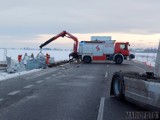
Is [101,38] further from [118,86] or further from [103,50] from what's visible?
[118,86]

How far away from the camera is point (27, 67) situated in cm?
3419

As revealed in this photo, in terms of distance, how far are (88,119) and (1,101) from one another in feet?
Answer: 12.4

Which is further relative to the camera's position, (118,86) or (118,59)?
(118,59)

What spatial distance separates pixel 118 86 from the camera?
12.1 meters

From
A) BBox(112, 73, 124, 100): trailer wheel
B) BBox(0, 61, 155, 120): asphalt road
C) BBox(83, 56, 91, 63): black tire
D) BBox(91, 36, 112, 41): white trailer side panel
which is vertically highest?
BBox(91, 36, 112, 41): white trailer side panel

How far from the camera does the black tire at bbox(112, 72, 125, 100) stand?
1158 centimetres

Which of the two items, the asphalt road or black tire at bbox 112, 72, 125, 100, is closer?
the asphalt road

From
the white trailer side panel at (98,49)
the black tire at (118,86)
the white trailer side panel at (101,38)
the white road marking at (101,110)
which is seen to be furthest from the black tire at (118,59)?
the white road marking at (101,110)

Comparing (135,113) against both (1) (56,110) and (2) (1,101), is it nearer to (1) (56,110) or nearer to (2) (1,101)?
(1) (56,110)

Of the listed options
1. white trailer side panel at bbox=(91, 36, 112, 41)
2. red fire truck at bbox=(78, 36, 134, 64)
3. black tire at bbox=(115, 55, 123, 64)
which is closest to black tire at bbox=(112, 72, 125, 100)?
black tire at bbox=(115, 55, 123, 64)

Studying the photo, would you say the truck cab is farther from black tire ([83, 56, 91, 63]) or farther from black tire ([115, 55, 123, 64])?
black tire ([83, 56, 91, 63])

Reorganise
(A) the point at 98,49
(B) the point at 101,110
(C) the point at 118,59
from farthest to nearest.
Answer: (A) the point at 98,49 < (C) the point at 118,59 < (B) the point at 101,110

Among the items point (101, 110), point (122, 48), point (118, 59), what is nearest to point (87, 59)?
point (118, 59)

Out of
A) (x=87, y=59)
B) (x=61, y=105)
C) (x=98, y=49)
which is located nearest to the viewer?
(x=61, y=105)
